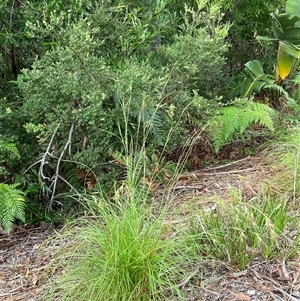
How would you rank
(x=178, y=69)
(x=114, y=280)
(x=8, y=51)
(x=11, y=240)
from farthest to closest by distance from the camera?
(x=8, y=51) < (x=178, y=69) < (x=11, y=240) < (x=114, y=280)

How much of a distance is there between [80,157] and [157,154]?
82cm

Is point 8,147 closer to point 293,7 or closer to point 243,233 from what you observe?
point 243,233

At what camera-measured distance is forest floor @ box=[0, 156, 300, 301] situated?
2.48 metres

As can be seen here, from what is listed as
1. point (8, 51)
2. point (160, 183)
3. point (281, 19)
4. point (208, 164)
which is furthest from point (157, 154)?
point (281, 19)

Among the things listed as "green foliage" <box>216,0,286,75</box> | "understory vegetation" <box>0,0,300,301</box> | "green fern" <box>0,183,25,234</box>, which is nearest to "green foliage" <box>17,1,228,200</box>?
"understory vegetation" <box>0,0,300,301</box>

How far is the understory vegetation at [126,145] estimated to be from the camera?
248 centimetres

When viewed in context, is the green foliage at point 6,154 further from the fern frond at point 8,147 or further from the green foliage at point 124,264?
the green foliage at point 124,264

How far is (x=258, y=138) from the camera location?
455 cm

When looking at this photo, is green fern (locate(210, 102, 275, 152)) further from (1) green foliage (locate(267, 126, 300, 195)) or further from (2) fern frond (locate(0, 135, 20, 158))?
(2) fern frond (locate(0, 135, 20, 158))

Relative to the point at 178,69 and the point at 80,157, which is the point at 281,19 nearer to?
the point at 178,69

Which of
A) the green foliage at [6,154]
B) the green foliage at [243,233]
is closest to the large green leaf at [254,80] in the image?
the green foliage at [243,233]

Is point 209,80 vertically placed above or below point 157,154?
above

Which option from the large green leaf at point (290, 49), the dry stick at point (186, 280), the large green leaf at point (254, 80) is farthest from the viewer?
the large green leaf at point (290, 49)

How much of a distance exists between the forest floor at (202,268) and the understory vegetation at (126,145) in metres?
0.06
